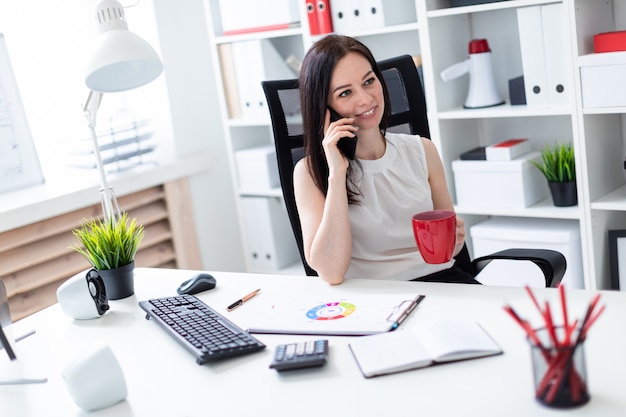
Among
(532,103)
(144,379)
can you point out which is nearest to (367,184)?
(144,379)

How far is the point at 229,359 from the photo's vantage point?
149 centimetres

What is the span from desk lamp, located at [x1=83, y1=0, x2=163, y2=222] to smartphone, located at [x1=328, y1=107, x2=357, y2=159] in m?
0.46

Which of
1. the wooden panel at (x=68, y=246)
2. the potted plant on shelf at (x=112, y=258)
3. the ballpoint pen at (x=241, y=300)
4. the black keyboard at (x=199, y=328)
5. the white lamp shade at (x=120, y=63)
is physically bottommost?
the wooden panel at (x=68, y=246)

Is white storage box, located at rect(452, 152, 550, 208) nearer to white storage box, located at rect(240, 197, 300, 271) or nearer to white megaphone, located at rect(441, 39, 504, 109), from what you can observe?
white megaphone, located at rect(441, 39, 504, 109)

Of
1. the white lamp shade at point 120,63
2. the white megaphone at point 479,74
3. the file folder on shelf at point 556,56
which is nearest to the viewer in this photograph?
the white lamp shade at point 120,63

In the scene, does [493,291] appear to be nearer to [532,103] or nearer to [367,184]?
[367,184]

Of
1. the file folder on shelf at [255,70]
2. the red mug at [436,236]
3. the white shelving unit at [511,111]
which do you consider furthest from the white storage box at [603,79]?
the file folder on shelf at [255,70]

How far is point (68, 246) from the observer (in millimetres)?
2945

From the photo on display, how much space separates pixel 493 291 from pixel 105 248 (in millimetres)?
950

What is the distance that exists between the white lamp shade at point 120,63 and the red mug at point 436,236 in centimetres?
80

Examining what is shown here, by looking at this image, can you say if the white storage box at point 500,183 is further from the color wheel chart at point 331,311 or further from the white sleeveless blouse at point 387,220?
the color wheel chart at point 331,311

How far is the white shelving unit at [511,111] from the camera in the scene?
2.67m

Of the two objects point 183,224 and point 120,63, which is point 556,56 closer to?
point 120,63

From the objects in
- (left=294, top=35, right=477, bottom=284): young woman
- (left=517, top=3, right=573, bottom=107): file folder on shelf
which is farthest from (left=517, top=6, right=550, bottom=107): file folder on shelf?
(left=294, top=35, right=477, bottom=284): young woman
